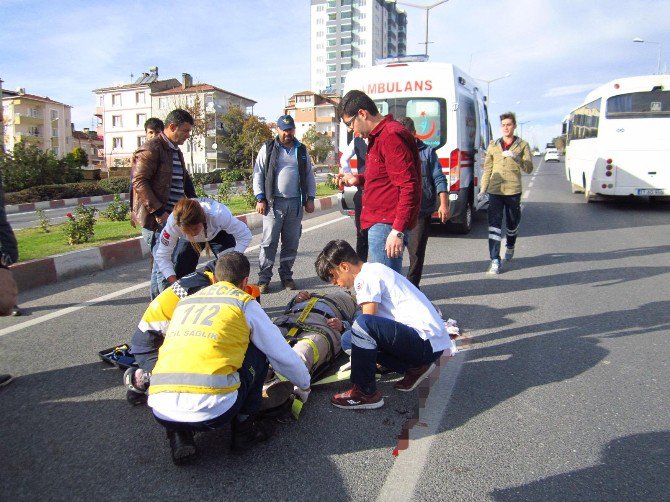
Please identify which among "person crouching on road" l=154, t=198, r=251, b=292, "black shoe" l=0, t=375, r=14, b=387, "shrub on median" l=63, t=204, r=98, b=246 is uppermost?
"person crouching on road" l=154, t=198, r=251, b=292

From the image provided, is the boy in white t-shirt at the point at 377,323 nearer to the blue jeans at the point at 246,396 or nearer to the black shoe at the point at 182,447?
the blue jeans at the point at 246,396

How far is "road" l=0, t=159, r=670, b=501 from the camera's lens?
254 centimetres

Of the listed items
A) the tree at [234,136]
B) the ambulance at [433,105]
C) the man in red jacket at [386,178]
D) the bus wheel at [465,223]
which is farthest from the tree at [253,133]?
the man in red jacket at [386,178]

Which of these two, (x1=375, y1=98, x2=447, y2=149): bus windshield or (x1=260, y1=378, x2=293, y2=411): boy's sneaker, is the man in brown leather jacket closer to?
(x1=260, y1=378, x2=293, y2=411): boy's sneaker

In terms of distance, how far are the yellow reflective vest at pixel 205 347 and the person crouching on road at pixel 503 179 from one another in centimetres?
496

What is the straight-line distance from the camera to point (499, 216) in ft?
23.6

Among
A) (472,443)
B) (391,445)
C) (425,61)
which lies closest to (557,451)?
(472,443)

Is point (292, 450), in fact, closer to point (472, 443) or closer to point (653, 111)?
point (472, 443)

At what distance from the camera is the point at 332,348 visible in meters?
3.93

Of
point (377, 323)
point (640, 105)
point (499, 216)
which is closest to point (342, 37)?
point (640, 105)

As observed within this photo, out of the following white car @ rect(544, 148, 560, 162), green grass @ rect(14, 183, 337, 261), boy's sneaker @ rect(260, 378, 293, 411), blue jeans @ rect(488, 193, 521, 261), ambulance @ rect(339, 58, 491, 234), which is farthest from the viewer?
white car @ rect(544, 148, 560, 162)

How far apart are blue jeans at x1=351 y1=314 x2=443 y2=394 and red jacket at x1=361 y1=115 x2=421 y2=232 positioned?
0.80 m

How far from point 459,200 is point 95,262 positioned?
18.7 feet

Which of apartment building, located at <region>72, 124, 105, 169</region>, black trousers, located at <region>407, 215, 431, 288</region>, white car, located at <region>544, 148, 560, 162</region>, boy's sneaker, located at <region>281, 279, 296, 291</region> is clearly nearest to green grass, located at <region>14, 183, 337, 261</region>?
boy's sneaker, located at <region>281, 279, 296, 291</region>
